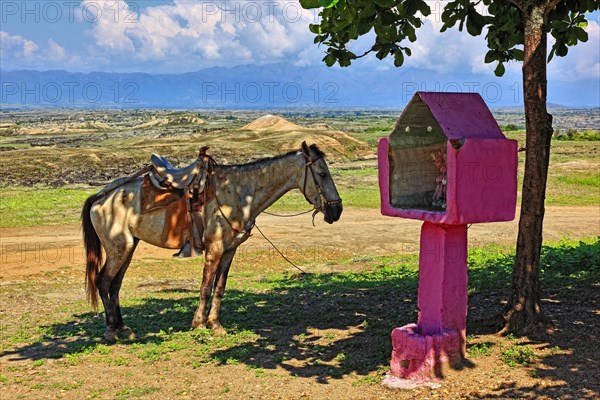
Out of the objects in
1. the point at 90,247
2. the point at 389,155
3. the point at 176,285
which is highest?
the point at 389,155

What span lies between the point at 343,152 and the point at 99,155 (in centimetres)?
1745

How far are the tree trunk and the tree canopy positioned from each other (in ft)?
3.60

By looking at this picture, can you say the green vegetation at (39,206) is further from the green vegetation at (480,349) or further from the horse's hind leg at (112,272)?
the green vegetation at (480,349)

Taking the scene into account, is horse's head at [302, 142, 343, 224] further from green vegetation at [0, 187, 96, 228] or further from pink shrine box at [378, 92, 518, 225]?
green vegetation at [0, 187, 96, 228]

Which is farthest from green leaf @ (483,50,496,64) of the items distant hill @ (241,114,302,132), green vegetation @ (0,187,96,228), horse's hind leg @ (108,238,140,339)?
distant hill @ (241,114,302,132)

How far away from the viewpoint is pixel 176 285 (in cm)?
1542

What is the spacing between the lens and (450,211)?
24.0 ft

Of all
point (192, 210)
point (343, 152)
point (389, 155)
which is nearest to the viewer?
point (389, 155)

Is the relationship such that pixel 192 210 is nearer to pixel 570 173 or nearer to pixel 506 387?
pixel 506 387

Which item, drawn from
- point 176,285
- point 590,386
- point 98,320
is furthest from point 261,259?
point 590,386

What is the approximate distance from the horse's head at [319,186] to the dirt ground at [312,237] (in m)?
9.35

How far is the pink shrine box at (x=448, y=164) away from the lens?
7.33 meters

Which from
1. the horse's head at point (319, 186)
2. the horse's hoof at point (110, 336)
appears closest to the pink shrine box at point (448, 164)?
the horse's head at point (319, 186)

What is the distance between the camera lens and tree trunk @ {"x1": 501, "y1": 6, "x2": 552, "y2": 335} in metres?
8.52
